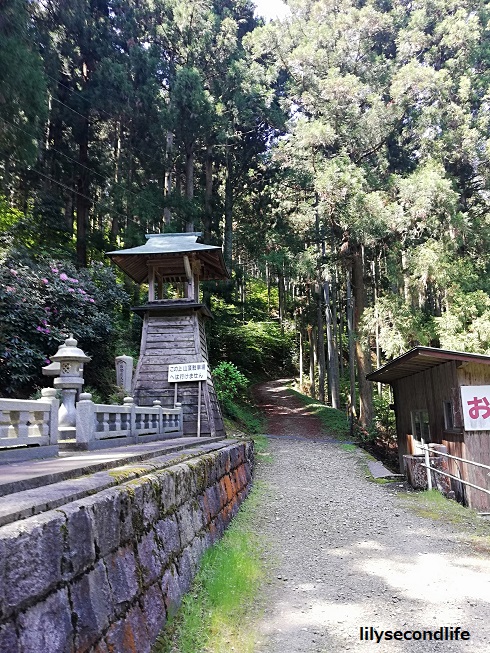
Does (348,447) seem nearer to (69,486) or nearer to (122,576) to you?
(122,576)

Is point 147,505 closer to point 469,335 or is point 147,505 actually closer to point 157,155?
point 469,335

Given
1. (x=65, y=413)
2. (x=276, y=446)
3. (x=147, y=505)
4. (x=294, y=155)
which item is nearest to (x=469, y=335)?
(x=276, y=446)

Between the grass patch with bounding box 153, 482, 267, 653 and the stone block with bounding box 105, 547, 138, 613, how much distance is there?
0.43 m

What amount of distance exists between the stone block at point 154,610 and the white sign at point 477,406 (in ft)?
24.1

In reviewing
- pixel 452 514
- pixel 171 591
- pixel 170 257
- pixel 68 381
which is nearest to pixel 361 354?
pixel 170 257

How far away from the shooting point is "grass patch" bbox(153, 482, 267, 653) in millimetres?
2879

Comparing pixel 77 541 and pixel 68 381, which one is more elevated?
pixel 68 381

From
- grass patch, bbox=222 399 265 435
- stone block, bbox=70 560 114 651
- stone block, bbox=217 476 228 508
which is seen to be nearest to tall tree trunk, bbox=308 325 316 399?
grass patch, bbox=222 399 265 435

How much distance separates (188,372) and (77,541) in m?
9.20

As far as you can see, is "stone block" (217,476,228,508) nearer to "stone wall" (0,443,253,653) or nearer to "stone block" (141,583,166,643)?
"stone wall" (0,443,253,653)

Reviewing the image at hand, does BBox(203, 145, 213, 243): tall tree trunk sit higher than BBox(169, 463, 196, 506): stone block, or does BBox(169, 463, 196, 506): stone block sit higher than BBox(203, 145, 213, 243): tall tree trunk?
BBox(203, 145, 213, 243): tall tree trunk

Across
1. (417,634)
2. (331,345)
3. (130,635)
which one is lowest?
(417,634)

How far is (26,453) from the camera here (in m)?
4.11

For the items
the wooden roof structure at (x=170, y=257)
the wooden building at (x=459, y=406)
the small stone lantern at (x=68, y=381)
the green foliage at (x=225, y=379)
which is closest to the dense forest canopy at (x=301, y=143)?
→ the wooden roof structure at (x=170, y=257)
